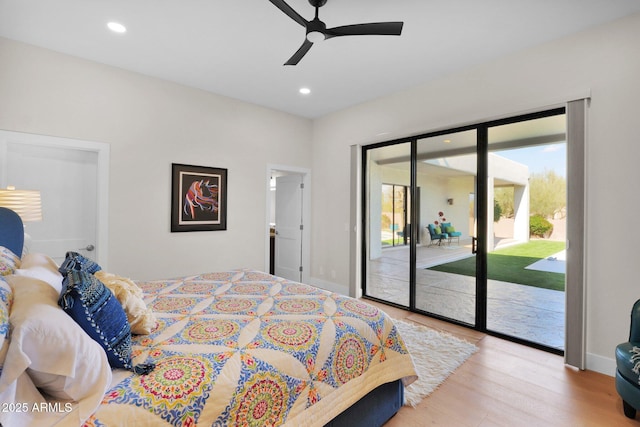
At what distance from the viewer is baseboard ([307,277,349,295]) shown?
4.64 m

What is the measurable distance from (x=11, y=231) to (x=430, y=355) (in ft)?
11.6

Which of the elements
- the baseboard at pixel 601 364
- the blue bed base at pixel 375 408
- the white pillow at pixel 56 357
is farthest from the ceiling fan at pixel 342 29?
the baseboard at pixel 601 364

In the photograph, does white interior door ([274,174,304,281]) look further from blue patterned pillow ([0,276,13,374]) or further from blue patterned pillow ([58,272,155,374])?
blue patterned pillow ([0,276,13,374])

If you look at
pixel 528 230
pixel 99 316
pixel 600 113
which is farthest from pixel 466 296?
pixel 99 316

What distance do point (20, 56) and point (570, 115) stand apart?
5.08 meters

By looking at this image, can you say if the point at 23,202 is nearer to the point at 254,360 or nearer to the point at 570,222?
the point at 254,360

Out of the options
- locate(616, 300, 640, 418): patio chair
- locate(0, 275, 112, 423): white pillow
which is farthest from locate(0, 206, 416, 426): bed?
locate(616, 300, 640, 418): patio chair

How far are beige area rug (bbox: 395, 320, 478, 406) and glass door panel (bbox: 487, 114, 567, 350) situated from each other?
68 cm

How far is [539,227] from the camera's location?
3.03 m

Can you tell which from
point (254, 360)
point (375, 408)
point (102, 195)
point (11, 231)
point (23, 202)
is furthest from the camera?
point (102, 195)

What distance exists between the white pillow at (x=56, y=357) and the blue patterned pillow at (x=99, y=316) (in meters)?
0.04

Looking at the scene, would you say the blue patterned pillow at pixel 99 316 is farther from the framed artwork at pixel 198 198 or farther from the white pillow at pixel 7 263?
the framed artwork at pixel 198 198

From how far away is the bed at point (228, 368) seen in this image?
3.26 feet

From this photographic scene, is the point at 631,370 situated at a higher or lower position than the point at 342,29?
lower
